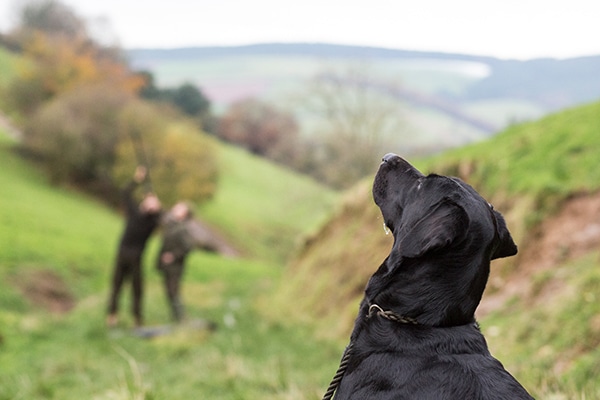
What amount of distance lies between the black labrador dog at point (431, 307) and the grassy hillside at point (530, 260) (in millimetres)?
758

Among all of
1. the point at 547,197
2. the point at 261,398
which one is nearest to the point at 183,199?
the point at 547,197

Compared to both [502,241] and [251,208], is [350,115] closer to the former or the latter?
[251,208]

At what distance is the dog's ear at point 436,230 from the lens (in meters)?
2.57

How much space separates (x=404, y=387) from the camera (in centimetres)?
248

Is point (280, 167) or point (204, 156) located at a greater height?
point (204, 156)

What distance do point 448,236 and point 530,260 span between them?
23.3 feet

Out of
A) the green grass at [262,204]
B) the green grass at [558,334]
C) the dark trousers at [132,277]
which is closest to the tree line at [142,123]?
the green grass at [262,204]

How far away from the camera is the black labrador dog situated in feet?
8.18

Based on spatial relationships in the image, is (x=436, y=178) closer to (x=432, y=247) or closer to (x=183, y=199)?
(x=432, y=247)

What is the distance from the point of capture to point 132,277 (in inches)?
483

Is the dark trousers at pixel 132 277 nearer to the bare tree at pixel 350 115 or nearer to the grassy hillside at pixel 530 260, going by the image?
the grassy hillside at pixel 530 260

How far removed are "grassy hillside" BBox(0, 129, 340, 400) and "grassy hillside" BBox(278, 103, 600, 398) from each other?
5.20 feet

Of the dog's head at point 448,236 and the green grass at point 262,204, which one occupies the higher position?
the dog's head at point 448,236

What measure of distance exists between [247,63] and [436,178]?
65.5 meters
